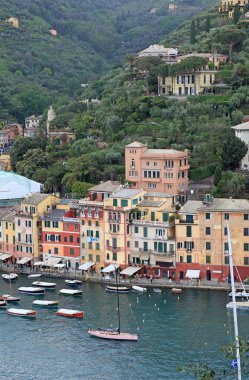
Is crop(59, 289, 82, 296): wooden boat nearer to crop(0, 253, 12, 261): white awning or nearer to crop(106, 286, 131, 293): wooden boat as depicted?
crop(106, 286, 131, 293): wooden boat

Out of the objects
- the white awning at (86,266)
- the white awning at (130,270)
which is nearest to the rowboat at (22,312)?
the white awning at (130,270)

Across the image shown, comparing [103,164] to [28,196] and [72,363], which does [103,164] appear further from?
[72,363]

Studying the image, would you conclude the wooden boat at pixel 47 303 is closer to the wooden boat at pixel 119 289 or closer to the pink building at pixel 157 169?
the wooden boat at pixel 119 289

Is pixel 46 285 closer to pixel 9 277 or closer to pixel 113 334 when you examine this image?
pixel 9 277

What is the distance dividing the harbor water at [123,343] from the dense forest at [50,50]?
7805 cm

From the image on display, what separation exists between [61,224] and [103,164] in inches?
614

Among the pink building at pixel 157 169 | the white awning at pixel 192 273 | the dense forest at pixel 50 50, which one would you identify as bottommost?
the white awning at pixel 192 273

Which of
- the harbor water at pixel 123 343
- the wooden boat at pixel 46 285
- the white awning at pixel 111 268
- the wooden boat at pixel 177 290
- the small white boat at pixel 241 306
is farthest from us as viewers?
the white awning at pixel 111 268

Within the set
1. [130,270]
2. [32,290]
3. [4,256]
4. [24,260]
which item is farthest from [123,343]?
[4,256]

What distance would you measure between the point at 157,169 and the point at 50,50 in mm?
95726

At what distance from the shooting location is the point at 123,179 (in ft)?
284

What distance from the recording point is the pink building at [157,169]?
81.8m

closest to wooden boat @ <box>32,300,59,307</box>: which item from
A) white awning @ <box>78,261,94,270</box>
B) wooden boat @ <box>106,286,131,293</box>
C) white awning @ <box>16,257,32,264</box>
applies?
wooden boat @ <box>106,286,131,293</box>

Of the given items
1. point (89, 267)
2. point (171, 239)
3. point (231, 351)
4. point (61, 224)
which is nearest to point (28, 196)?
point (61, 224)
